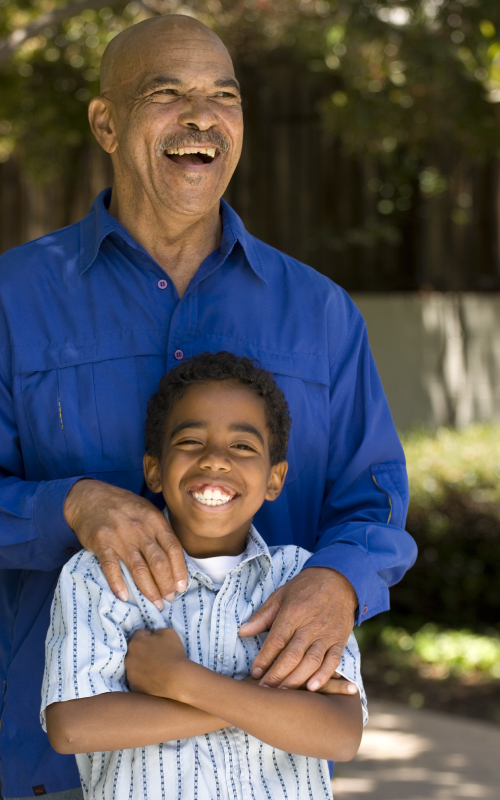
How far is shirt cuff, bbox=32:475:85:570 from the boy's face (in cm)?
20

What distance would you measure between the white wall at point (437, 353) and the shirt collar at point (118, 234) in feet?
17.2

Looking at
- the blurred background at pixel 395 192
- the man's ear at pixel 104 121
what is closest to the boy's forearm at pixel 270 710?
the man's ear at pixel 104 121

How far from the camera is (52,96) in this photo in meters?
6.97

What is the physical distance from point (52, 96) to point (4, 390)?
17.0 feet

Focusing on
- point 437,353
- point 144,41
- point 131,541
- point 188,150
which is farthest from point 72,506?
point 437,353

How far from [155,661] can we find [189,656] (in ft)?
0.49

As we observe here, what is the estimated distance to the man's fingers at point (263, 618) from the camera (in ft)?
6.71

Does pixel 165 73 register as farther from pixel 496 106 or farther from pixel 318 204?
pixel 318 204

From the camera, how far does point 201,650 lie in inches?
81.2

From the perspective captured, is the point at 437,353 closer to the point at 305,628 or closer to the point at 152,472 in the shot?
the point at 152,472

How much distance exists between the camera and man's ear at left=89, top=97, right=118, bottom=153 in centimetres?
248

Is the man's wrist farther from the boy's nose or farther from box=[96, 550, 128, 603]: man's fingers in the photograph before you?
the boy's nose

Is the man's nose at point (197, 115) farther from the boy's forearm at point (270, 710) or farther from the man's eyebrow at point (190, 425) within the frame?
the boy's forearm at point (270, 710)

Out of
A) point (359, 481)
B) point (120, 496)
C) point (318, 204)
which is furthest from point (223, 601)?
point (318, 204)
